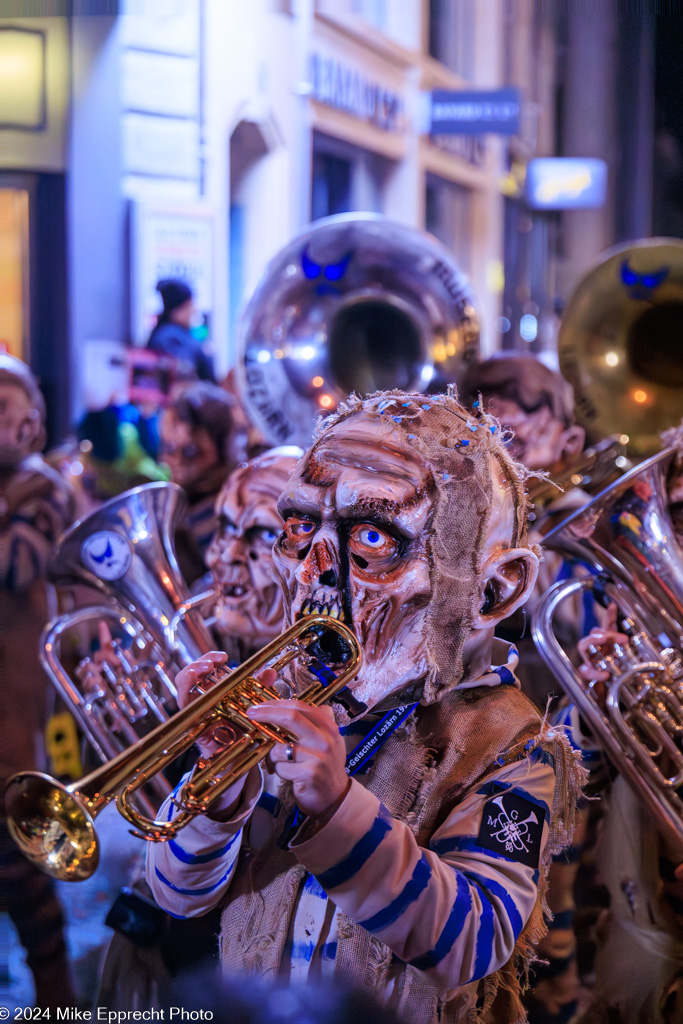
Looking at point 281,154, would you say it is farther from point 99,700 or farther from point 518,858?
point 518,858

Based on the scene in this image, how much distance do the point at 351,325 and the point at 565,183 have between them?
916cm

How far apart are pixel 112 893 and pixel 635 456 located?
171 centimetres

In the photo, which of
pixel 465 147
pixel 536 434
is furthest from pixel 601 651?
pixel 465 147

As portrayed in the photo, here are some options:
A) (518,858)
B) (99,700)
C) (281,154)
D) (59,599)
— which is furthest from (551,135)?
(518,858)

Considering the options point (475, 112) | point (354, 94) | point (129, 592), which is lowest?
point (129, 592)

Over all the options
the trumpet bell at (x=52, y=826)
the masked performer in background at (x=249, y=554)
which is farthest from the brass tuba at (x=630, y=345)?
the trumpet bell at (x=52, y=826)

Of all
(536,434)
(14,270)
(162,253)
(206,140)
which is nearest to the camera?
(536,434)

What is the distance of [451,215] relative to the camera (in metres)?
12.0

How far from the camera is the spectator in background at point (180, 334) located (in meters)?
6.74

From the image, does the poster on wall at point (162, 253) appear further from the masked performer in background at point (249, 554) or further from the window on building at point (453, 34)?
the masked performer in background at point (249, 554)

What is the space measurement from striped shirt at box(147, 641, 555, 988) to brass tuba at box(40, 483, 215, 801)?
36.8 inches

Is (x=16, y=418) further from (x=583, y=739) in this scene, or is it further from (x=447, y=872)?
(x=447, y=872)

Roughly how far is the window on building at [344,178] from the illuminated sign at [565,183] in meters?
2.29

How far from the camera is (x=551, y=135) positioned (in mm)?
13617
